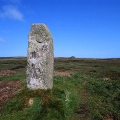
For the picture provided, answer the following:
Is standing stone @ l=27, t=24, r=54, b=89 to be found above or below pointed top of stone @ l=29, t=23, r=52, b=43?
below

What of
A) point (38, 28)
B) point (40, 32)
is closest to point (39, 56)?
point (40, 32)

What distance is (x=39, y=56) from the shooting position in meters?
15.9

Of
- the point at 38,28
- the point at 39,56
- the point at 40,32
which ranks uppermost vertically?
the point at 38,28

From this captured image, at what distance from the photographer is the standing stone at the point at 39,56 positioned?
15.8 metres

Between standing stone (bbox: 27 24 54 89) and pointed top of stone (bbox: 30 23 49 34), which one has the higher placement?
pointed top of stone (bbox: 30 23 49 34)

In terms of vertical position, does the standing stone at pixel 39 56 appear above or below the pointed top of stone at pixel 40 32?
below

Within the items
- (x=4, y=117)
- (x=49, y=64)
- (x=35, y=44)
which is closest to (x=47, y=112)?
(x=4, y=117)

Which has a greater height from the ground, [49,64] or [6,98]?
[49,64]

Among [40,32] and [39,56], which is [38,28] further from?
[39,56]

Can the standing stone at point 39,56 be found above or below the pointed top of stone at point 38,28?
below

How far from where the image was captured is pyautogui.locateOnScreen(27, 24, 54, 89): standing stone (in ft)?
51.9

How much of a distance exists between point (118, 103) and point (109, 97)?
220cm

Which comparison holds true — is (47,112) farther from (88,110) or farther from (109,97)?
(109,97)

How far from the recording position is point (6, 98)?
16734mm
